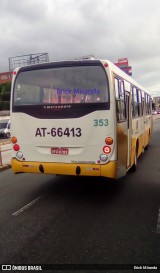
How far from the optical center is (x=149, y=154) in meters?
14.9

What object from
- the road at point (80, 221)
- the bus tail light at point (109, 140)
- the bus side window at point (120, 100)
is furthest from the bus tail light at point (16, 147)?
the bus side window at point (120, 100)

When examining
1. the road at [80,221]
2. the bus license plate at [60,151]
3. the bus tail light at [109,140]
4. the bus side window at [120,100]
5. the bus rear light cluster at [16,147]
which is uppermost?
the bus side window at [120,100]

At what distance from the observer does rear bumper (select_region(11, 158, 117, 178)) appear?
685 cm

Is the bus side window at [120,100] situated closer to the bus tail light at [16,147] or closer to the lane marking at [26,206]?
the bus tail light at [16,147]

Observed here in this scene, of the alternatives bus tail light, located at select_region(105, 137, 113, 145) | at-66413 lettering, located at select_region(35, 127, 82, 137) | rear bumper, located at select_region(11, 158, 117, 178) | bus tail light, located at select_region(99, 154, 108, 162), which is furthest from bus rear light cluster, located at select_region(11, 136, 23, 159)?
bus tail light, located at select_region(105, 137, 113, 145)

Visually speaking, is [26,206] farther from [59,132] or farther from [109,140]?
[109,140]

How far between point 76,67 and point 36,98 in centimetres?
113

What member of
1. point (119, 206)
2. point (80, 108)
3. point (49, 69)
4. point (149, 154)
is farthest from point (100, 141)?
point (149, 154)

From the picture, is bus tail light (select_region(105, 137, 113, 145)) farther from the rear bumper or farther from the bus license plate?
the bus license plate

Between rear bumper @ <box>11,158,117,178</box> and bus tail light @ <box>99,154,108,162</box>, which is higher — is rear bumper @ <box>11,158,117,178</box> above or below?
below

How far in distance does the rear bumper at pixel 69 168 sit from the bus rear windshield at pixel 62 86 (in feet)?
4.33

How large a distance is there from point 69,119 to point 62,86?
0.76 metres

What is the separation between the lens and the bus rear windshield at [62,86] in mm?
6996

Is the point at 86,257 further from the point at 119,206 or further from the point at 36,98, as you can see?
the point at 36,98
